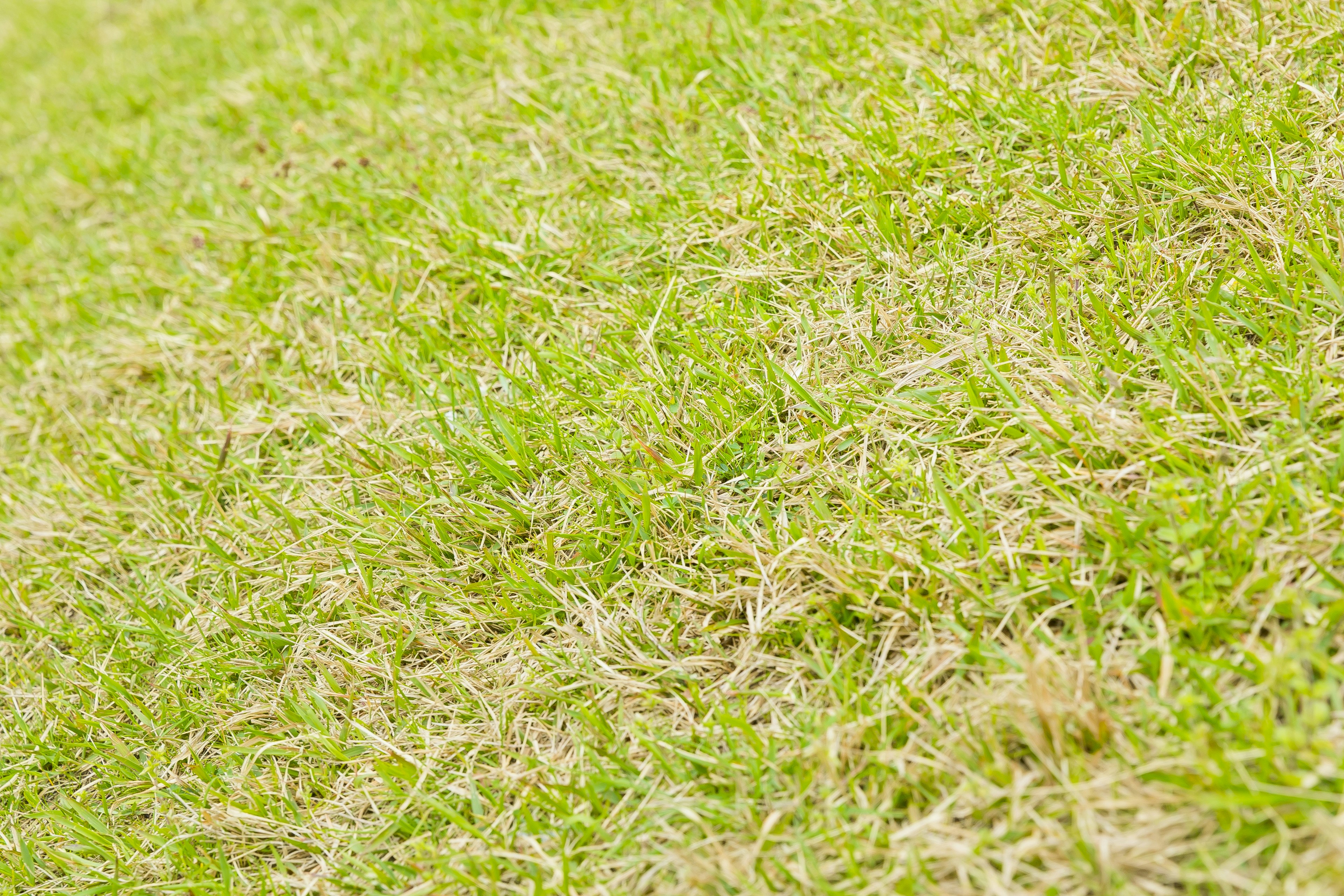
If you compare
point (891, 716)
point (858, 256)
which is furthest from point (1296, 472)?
point (858, 256)

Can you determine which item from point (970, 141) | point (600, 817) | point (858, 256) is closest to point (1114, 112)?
point (970, 141)

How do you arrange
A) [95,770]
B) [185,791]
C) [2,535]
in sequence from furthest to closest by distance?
[2,535] → [95,770] → [185,791]

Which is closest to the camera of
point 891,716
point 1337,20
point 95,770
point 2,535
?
point 891,716

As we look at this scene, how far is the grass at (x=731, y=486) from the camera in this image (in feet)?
6.19

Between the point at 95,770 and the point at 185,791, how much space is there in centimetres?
36

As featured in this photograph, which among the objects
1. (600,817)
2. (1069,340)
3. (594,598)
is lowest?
(600,817)

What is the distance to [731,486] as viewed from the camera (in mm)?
2516

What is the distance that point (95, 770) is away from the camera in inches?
102

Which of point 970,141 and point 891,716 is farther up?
point 970,141

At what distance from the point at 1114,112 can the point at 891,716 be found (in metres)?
2.07

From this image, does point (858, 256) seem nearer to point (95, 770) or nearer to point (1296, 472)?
point (1296, 472)

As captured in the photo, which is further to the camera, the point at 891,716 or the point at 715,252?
the point at 715,252

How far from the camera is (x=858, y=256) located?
9.56 feet

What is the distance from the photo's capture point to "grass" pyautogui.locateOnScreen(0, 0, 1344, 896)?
189cm
